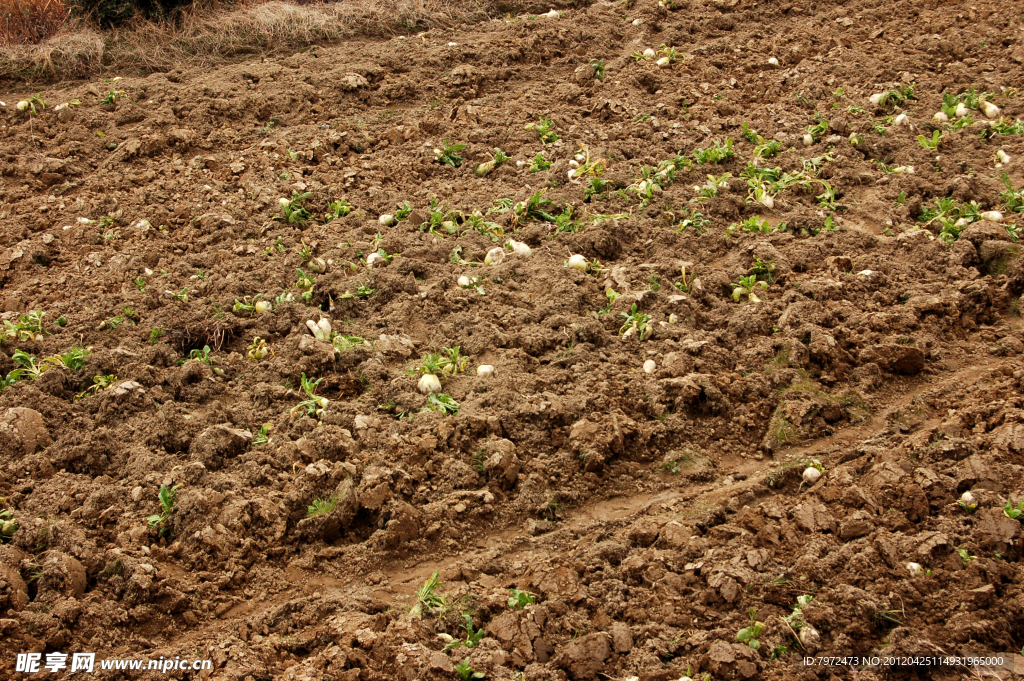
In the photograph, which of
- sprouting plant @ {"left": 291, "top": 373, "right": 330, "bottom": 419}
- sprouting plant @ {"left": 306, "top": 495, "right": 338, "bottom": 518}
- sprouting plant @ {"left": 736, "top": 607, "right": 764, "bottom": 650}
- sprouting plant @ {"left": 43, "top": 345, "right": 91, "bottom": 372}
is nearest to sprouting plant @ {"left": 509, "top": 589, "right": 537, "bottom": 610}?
sprouting plant @ {"left": 736, "top": 607, "right": 764, "bottom": 650}

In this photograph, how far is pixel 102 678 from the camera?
102 inches

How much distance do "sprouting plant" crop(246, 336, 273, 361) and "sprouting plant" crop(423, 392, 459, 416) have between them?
98 cm

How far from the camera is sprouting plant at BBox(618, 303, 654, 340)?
3.95 meters

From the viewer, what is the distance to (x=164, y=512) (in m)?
3.15

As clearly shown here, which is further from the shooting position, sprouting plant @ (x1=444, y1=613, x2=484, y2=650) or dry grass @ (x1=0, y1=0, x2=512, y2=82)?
dry grass @ (x1=0, y1=0, x2=512, y2=82)

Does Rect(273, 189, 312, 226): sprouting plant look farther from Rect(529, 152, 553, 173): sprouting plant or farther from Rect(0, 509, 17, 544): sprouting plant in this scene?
Rect(0, 509, 17, 544): sprouting plant

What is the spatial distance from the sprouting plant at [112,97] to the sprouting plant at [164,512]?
4034 mm

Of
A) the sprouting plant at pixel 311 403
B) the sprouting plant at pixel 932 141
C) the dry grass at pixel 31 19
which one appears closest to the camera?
the sprouting plant at pixel 311 403

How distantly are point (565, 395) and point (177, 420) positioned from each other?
1.82 m

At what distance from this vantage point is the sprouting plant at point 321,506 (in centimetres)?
317

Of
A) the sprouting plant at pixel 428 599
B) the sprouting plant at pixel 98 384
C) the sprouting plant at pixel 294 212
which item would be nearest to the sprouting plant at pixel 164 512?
the sprouting plant at pixel 98 384

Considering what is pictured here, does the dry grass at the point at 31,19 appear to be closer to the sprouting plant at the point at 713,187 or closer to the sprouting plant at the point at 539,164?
the sprouting plant at the point at 539,164

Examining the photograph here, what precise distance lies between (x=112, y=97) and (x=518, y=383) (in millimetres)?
4394

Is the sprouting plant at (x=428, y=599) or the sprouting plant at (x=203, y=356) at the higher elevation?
the sprouting plant at (x=203, y=356)
